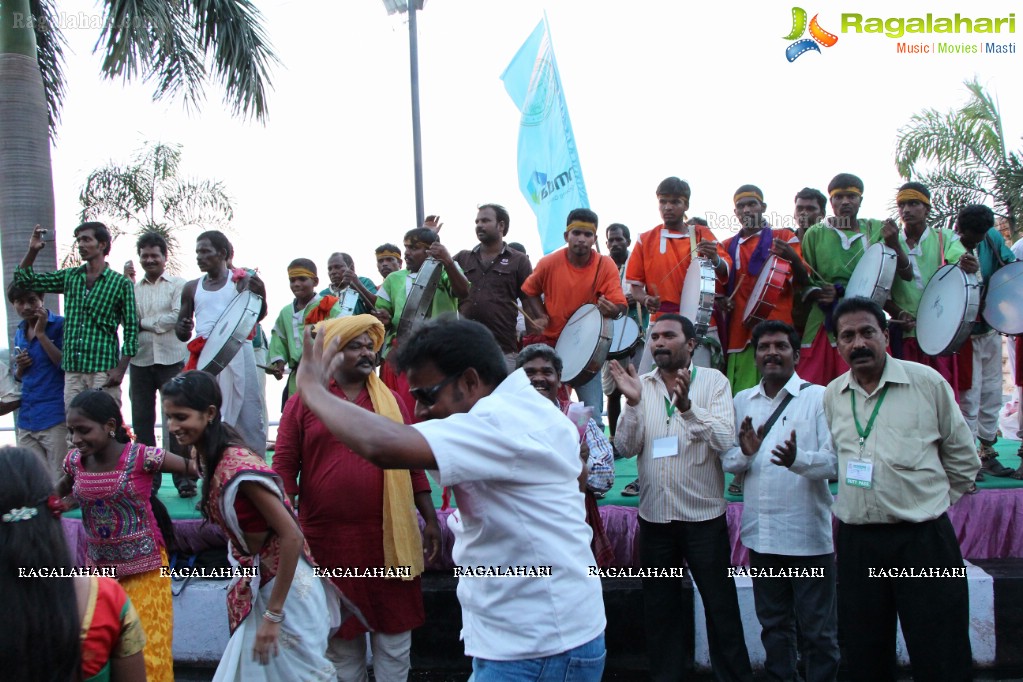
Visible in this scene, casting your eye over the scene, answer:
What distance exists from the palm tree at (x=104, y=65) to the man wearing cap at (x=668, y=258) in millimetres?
5264

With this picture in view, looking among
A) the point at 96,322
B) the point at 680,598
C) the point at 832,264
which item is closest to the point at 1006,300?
the point at 832,264

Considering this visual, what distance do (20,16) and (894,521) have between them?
8429 millimetres

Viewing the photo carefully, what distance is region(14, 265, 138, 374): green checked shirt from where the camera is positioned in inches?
248

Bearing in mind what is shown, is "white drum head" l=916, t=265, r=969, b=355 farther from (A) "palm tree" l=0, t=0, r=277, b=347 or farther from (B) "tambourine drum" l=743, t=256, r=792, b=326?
(A) "palm tree" l=0, t=0, r=277, b=347

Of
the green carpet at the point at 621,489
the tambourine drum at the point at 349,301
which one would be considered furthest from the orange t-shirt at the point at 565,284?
the tambourine drum at the point at 349,301

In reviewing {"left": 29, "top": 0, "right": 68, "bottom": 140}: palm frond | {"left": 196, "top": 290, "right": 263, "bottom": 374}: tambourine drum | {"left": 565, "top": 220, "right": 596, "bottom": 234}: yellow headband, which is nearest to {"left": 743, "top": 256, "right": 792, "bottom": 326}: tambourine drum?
{"left": 565, "top": 220, "right": 596, "bottom": 234}: yellow headband

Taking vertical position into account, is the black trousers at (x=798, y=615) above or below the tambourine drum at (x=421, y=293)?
below

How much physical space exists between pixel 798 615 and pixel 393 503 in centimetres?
213

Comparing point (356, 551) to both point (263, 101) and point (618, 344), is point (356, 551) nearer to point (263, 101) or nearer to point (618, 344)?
point (618, 344)

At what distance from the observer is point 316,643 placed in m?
3.20

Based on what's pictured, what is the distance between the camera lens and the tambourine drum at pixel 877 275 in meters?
5.66

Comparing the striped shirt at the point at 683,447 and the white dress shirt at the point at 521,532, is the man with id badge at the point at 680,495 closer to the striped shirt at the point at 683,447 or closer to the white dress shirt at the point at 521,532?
the striped shirt at the point at 683,447

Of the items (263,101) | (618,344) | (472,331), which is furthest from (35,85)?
(472,331)

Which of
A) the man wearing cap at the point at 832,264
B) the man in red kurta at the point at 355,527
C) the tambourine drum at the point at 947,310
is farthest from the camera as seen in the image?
the man wearing cap at the point at 832,264
